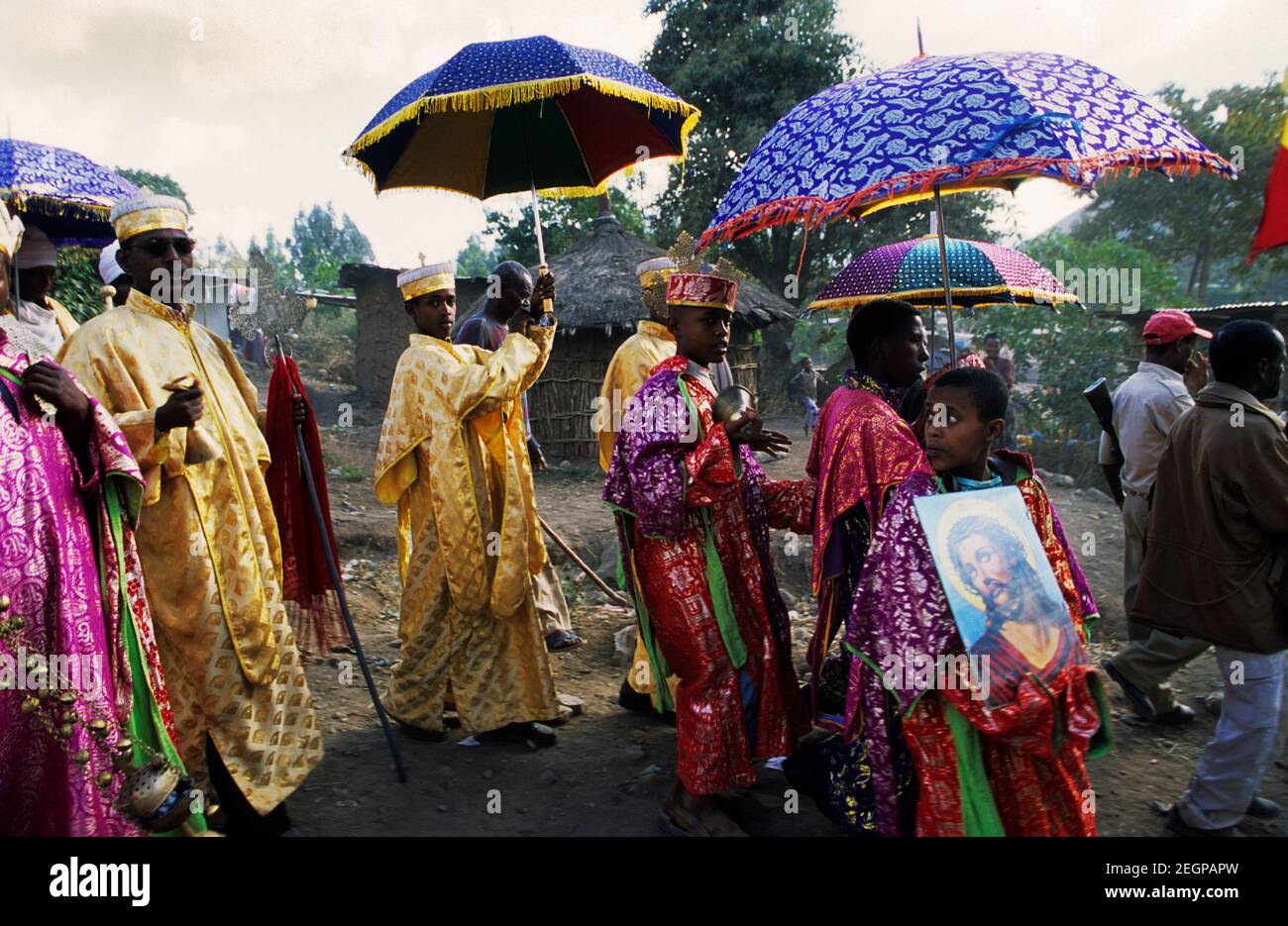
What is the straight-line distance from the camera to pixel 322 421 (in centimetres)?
1838

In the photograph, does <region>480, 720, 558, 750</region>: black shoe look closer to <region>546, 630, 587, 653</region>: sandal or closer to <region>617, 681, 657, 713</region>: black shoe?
<region>617, 681, 657, 713</region>: black shoe

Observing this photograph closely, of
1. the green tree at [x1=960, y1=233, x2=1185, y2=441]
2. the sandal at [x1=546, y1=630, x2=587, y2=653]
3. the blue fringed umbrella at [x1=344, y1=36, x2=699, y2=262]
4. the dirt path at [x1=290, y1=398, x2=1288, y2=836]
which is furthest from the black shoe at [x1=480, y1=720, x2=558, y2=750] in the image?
the green tree at [x1=960, y1=233, x2=1185, y2=441]

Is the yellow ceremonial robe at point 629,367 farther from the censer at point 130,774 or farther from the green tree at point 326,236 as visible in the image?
the green tree at point 326,236

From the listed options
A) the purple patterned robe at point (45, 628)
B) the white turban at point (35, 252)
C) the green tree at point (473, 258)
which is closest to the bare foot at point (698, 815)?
the purple patterned robe at point (45, 628)

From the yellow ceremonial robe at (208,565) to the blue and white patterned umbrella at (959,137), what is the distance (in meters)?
2.07

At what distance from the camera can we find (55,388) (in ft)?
8.27

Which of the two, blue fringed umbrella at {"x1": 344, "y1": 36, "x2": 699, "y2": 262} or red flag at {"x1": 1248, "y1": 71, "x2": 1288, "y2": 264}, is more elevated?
blue fringed umbrella at {"x1": 344, "y1": 36, "x2": 699, "y2": 262}

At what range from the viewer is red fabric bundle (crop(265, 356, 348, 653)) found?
3938 mm

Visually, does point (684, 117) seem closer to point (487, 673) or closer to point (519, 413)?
point (519, 413)

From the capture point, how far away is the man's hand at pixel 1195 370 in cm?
484

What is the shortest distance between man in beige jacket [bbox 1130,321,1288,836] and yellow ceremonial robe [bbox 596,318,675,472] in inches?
109

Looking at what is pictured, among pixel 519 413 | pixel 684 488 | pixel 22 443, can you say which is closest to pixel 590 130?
pixel 519 413

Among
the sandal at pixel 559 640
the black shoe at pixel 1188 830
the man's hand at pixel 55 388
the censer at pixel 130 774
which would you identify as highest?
the man's hand at pixel 55 388

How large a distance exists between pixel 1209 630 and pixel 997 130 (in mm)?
2126
